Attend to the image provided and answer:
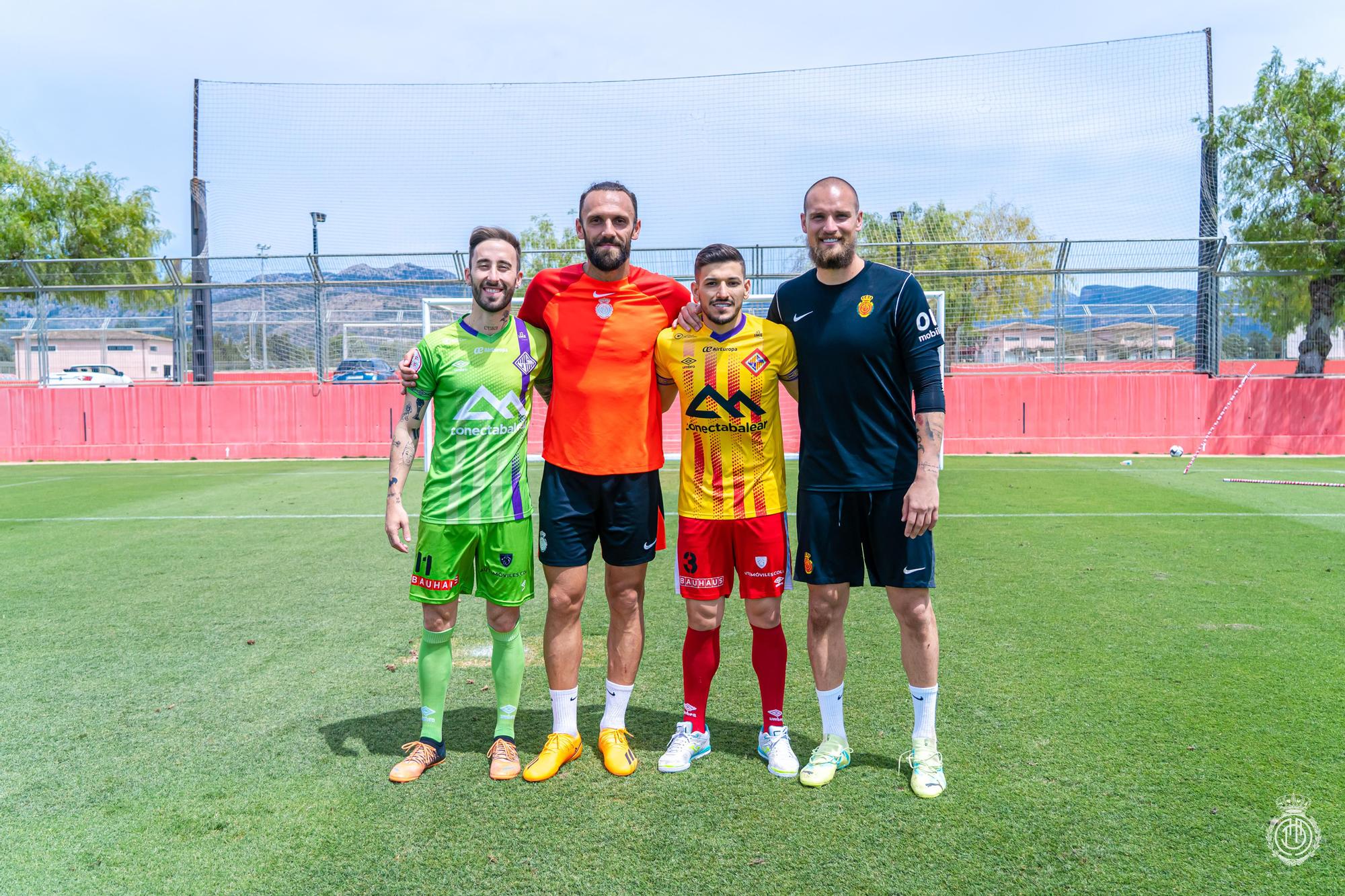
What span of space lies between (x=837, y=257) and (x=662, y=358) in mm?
765

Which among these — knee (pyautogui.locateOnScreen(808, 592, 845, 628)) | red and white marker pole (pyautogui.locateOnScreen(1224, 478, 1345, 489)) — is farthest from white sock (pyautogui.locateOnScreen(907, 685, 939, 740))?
red and white marker pole (pyautogui.locateOnScreen(1224, 478, 1345, 489))

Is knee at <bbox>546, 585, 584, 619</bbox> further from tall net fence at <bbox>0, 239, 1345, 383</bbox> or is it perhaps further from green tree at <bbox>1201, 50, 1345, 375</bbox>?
green tree at <bbox>1201, 50, 1345, 375</bbox>

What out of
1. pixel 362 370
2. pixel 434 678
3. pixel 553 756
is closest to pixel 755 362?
pixel 553 756

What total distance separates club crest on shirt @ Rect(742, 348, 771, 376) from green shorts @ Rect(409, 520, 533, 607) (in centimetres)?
109

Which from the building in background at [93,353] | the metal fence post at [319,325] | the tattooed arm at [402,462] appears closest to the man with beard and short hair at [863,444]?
the tattooed arm at [402,462]

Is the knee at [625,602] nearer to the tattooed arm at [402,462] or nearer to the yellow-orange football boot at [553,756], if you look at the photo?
the yellow-orange football boot at [553,756]

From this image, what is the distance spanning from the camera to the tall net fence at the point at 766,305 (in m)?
17.2

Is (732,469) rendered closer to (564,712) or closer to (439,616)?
(564,712)

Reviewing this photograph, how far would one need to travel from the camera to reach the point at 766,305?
1723cm

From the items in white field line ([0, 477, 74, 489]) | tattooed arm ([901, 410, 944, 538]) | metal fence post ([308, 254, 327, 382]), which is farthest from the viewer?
metal fence post ([308, 254, 327, 382])

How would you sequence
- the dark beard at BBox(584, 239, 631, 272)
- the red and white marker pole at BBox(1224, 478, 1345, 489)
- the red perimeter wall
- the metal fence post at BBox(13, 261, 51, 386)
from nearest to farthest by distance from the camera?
the dark beard at BBox(584, 239, 631, 272) < the red and white marker pole at BBox(1224, 478, 1345, 489) < the red perimeter wall < the metal fence post at BBox(13, 261, 51, 386)

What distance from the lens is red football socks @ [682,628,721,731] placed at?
348 centimetres

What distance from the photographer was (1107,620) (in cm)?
510

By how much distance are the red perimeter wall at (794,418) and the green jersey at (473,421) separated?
1179 cm
